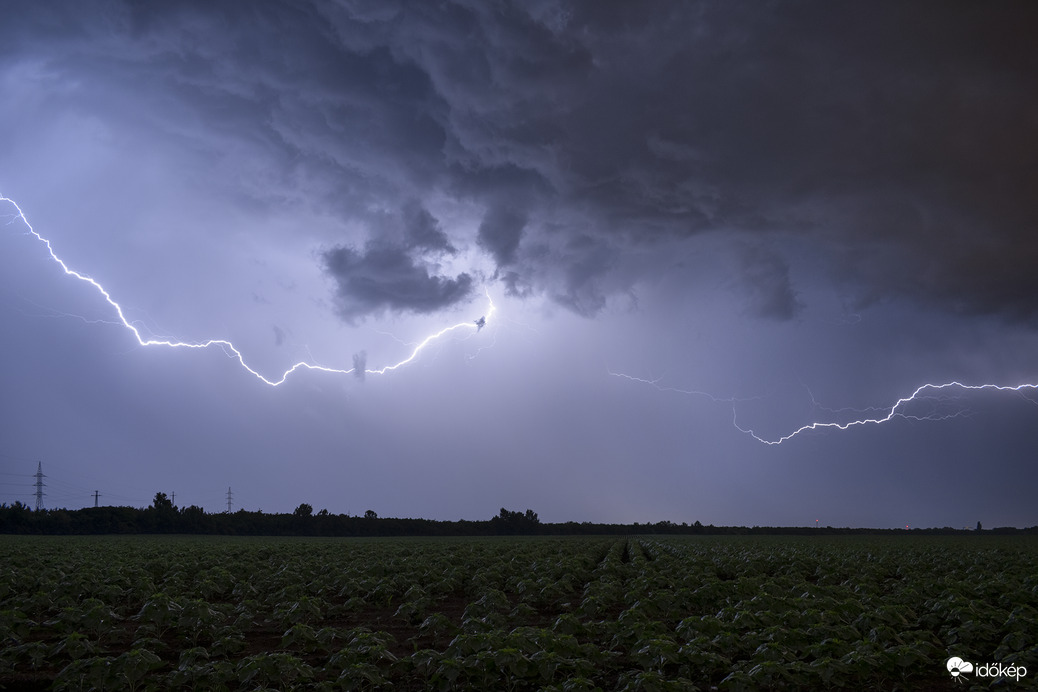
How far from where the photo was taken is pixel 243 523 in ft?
342

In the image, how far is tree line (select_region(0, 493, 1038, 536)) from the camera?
285 feet

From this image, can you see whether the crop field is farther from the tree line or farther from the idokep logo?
the tree line

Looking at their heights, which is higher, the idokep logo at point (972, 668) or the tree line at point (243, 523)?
the idokep logo at point (972, 668)

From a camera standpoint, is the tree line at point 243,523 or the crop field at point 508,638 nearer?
the crop field at point 508,638

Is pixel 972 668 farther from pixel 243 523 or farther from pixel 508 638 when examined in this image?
pixel 243 523

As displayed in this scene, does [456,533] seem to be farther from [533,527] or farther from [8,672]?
[8,672]

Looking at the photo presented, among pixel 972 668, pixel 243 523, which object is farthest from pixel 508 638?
pixel 243 523

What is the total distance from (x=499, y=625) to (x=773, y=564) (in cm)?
1950

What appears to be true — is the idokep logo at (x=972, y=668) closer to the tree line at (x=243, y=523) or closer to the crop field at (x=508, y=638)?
the crop field at (x=508, y=638)

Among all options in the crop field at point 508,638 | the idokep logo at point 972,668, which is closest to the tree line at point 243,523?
the crop field at point 508,638

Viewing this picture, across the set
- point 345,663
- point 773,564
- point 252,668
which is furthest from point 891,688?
point 773,564

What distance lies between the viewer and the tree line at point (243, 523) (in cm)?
8700

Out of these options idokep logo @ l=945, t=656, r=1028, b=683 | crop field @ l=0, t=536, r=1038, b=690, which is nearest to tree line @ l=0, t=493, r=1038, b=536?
crop field @ l=0, t=536, r=1038, b=690

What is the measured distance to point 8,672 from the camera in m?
11.5
